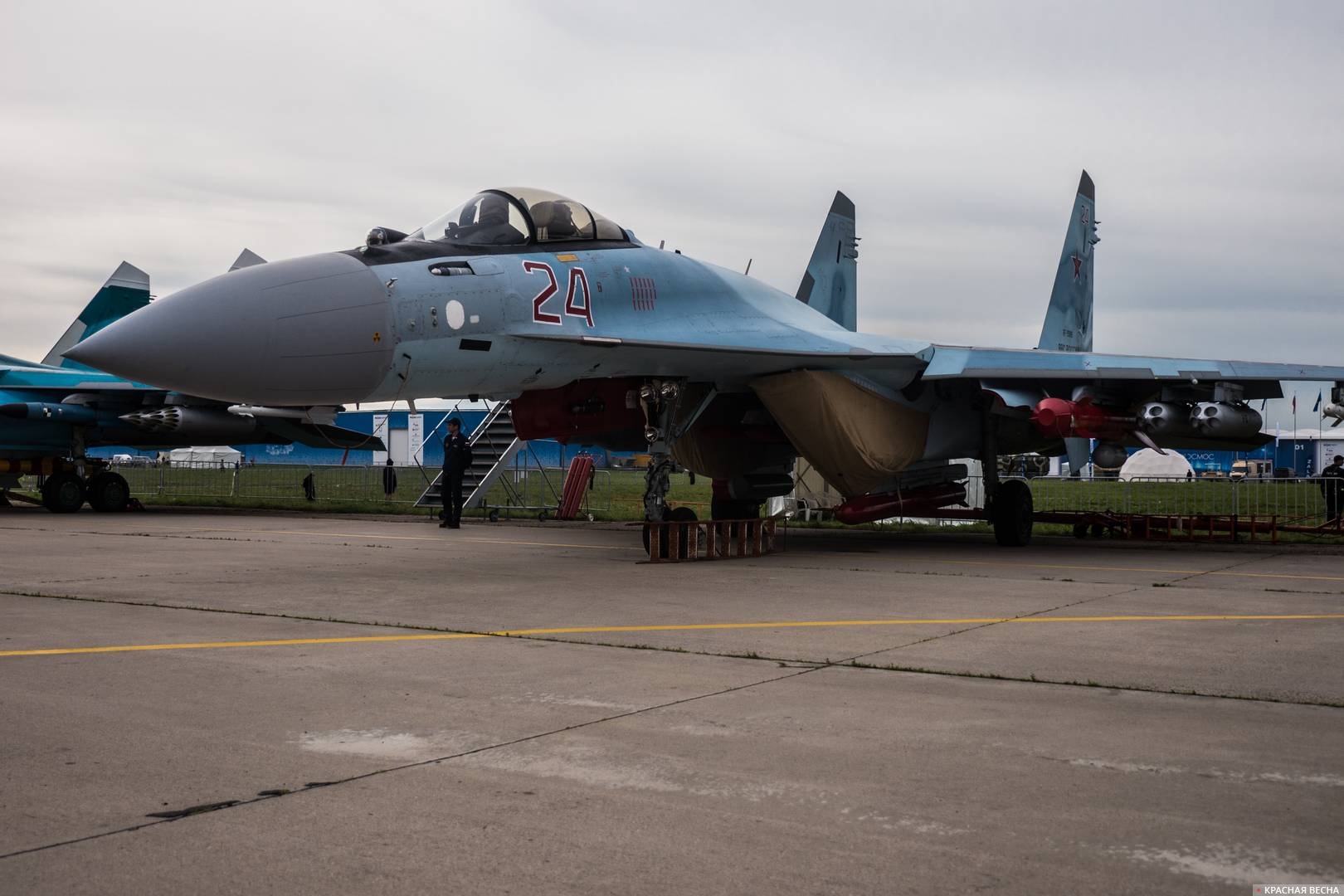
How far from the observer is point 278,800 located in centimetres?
317

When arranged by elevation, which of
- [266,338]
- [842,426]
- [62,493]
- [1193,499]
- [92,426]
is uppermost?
[266,338]

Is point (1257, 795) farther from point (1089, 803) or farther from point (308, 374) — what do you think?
point (308, 374)

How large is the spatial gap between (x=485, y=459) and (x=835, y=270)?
7152 mm

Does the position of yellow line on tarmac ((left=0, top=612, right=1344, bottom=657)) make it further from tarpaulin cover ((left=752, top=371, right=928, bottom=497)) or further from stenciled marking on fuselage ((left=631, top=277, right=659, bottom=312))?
tarpaulin cover ((left=752, top=371, right=928, bottom=497))

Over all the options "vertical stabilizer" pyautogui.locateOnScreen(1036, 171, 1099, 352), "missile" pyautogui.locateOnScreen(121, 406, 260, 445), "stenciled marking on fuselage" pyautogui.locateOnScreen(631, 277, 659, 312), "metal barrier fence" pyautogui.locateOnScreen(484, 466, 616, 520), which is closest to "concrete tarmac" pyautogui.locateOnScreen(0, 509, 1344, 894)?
"stenciled marking on fuselage" pyautogui.locateOnScreen(631, 277, 659, 312)

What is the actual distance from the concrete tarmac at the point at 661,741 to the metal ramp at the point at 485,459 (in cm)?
1072

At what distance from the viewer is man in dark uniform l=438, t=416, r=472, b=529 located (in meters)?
16.3

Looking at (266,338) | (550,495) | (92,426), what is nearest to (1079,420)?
(266,338)

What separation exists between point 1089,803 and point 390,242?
7291 millimetres

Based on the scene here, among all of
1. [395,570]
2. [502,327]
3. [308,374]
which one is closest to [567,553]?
[395,570]

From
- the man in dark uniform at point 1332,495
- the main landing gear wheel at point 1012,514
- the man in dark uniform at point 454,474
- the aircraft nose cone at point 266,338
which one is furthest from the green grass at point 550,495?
the aircraft nose cone at point 266,338

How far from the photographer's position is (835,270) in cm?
1802

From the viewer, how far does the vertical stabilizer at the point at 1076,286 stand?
1775 cm

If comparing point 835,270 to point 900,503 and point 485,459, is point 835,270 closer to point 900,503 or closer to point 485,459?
point 900,503
